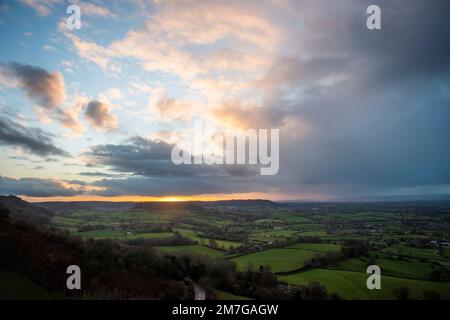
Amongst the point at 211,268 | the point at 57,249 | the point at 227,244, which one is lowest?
the point at 227,244

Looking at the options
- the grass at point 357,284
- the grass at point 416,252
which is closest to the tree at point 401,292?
the grass at point 357,284

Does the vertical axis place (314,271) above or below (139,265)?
below

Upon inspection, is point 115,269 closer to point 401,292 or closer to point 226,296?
point 226,296

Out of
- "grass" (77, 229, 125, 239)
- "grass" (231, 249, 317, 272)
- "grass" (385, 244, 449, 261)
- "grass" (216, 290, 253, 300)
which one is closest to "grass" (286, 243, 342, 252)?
"grass" (231, 249, 317, 272)

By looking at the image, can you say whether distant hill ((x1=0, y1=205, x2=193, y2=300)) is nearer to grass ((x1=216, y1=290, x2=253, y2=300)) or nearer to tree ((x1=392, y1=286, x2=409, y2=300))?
grass ((x1=216, y1=290, x2=253, y2=300))
